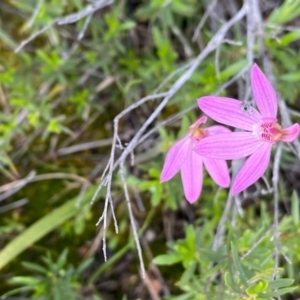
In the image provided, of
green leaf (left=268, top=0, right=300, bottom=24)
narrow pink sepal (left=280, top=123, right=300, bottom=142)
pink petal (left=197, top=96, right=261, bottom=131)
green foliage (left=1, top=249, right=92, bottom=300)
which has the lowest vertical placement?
green foliage (left=1, top=249, right=92, bottom=300)

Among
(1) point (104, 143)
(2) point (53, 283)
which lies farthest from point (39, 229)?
(1) point (104, 143)

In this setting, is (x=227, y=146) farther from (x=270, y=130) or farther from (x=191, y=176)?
(x=191, y=176)

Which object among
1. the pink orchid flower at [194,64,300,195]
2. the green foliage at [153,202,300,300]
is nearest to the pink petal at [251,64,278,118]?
the pink orchid flower at [194,64,300,195]

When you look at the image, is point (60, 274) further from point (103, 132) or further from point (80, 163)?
point (103, 132)

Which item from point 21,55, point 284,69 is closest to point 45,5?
point 21,55

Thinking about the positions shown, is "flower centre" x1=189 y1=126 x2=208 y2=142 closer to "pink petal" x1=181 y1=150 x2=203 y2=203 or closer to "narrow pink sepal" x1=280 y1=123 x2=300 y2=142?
"pink petal" x1=181 y1=150 x2=203 y2=203

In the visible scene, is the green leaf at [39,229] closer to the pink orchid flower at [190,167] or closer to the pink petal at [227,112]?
the pink orchid flower at [190,167]
